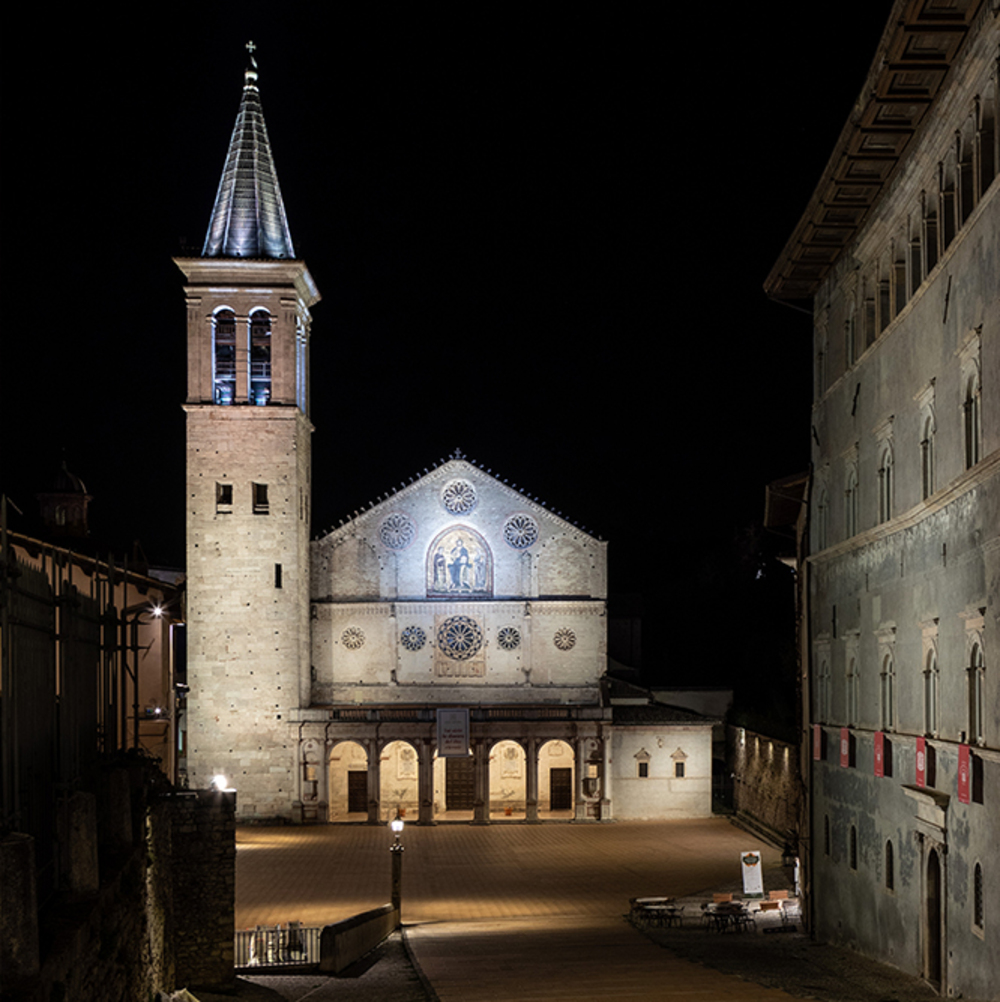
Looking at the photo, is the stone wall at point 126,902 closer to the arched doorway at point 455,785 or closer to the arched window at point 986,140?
the arched window at point 986,140

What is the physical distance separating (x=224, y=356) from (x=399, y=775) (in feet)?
58.0

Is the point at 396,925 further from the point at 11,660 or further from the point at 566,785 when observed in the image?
the point at 566,785

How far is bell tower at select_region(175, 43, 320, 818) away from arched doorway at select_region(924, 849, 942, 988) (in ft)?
111

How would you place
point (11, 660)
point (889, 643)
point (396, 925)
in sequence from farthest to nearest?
point (396, 925), point (889, 643), point (11, 660)

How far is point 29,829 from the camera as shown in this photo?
11.2 m

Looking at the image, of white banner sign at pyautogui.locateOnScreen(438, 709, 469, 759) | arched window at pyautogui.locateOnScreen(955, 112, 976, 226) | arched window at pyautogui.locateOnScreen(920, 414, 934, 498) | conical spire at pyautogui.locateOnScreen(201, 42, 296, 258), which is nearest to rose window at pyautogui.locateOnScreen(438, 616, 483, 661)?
white banner sign at pyautogui.locateOnScreen(438, 709, 469, 759)

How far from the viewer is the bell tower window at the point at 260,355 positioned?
50938 millimetres

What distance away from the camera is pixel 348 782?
52.1 meters

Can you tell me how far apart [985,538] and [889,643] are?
230 inches

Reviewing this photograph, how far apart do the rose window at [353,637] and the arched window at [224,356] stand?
395 inches

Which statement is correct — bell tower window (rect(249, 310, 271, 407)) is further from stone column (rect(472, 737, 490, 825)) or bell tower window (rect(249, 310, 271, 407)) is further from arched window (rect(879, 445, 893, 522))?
arched window (rect(879, 445, 893, 522))

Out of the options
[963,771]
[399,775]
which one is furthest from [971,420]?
[399,775]

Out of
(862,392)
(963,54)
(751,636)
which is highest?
(963,54)

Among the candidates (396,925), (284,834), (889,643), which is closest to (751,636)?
(284,834)
